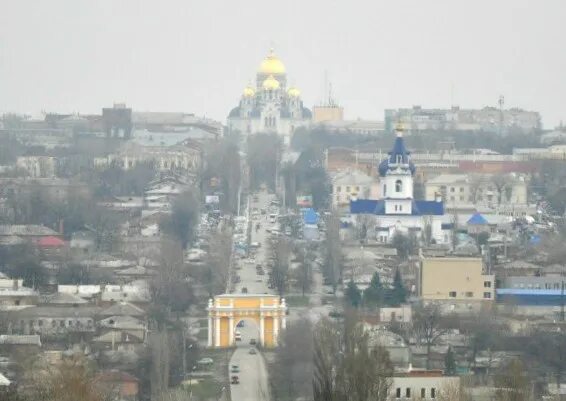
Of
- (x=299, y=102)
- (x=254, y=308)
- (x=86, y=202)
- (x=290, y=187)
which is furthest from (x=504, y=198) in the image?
(x=299, y=102)

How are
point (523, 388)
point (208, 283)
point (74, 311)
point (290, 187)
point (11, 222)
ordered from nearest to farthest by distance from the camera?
point (523, 388)
point (74, 311)
point (208, 283)
point (11, 222)
point (290, 187)

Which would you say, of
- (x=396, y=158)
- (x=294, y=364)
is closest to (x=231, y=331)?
(x=294, y=364)

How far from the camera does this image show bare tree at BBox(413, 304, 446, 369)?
40.2 metres

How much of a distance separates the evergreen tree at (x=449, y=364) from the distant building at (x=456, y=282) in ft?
25.0

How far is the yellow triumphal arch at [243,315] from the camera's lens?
42.1m

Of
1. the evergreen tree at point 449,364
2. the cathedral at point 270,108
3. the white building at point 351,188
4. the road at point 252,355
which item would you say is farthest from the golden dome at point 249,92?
the evergreen tree at point 449,364

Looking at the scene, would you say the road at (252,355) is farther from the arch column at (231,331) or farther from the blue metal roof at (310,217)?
the blue metal roof at (310,217)

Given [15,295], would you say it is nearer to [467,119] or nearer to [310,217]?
[310,217]

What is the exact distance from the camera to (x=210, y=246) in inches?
2046

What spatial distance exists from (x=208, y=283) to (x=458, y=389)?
1478 centimetres

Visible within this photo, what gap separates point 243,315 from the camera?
42.8 m

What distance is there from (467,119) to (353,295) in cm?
4972

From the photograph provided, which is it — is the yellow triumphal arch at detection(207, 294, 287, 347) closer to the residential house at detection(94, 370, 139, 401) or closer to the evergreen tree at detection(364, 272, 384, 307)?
the evergreen tree at detection(364, 272, 384, 307)

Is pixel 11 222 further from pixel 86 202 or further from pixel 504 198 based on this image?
pixel 504 198
